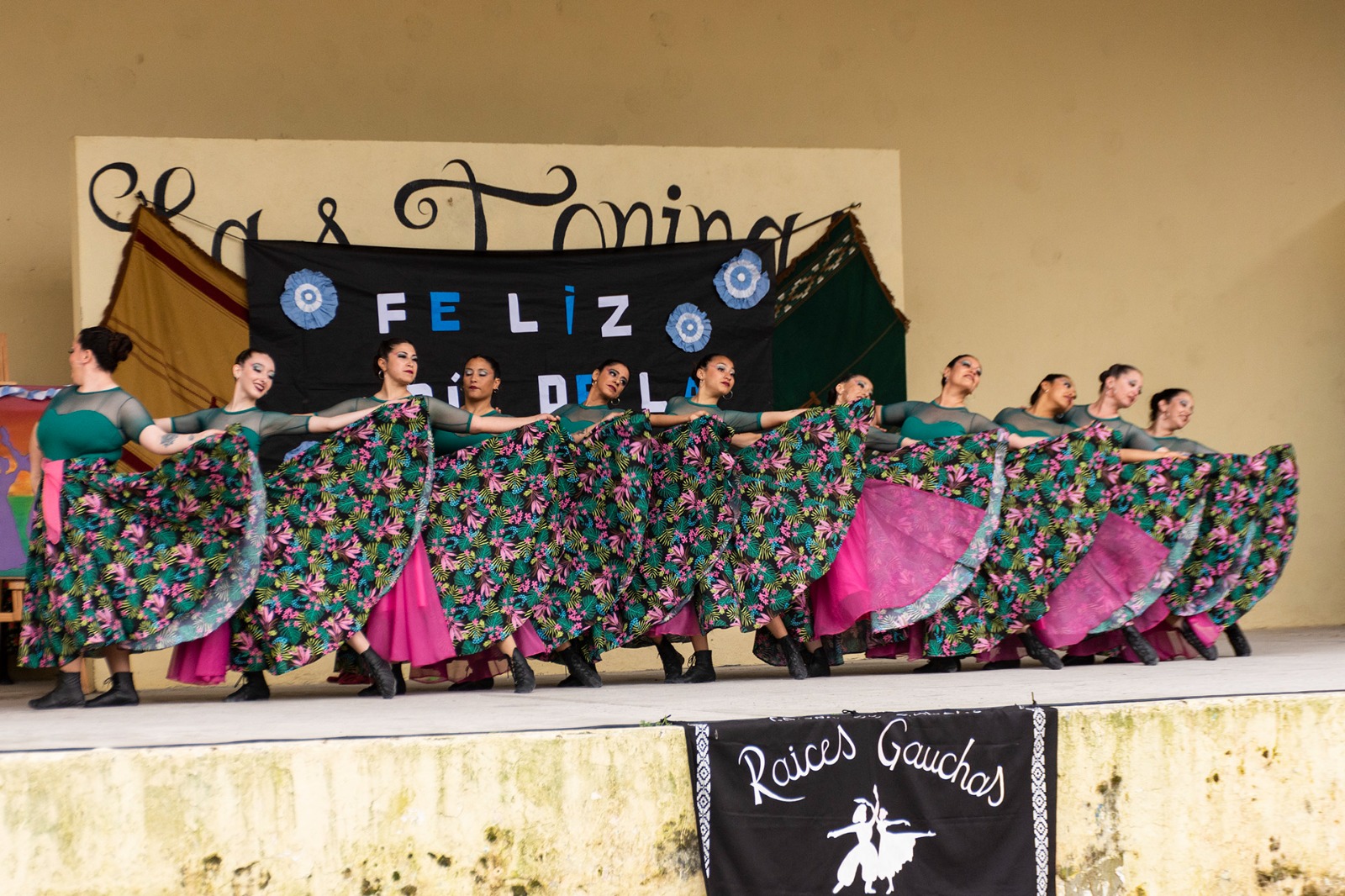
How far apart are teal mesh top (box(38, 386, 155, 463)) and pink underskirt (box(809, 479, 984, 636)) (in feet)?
7.87

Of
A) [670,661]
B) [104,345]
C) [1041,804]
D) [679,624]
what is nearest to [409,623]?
[679,624]

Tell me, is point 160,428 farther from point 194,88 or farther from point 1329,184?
point 1329,184

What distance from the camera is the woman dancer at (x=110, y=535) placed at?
4.17m

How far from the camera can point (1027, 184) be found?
8.42 metres

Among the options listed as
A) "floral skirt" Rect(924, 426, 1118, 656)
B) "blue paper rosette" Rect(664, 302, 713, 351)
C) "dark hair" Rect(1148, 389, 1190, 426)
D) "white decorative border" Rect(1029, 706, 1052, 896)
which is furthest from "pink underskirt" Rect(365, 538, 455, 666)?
"dark hair" Rect(1148, 389, 1190, 426)

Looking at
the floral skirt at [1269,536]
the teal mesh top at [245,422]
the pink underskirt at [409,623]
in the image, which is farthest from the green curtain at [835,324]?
the teal mesh top at [245,422]

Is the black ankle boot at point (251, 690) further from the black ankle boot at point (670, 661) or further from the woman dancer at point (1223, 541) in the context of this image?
the woman dancer at point (1223, 541)

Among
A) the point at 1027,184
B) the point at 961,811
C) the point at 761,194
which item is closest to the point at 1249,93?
the point at 1027,184

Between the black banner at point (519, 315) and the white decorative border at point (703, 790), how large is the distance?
373 centimetres

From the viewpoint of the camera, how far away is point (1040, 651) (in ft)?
17.1

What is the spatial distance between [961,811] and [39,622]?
9.40 ft

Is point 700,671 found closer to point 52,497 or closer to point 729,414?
point 729,414

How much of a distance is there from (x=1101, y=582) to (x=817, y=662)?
1.17m

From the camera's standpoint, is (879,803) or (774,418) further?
(774,418)
